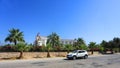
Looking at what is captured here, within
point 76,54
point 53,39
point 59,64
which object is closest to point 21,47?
point 76,54

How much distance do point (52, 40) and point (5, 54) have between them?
58.9 meters

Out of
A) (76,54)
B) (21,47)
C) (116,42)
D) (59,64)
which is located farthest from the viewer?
(116,42)

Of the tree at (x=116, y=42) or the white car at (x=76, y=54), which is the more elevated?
the tree at (x=116, y=42)

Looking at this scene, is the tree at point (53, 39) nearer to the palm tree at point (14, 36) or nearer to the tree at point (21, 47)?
the palm tree at point (14, 36)

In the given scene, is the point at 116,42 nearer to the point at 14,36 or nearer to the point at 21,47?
the point at 14,36

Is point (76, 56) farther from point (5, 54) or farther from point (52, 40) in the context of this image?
point (52, 40)

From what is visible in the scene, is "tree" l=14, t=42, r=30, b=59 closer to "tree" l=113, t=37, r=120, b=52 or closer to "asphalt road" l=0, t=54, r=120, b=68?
"asphalt road" l=0, t=54, r=120, b=68

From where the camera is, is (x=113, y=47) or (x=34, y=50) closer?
(x=34, y=50)

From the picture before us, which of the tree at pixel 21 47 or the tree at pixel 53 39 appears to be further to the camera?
the tree at pixel 53 39

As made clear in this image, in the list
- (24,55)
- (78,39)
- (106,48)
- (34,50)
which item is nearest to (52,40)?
(78,39)

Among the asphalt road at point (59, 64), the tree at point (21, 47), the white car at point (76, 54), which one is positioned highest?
the tree at point (21, 47)

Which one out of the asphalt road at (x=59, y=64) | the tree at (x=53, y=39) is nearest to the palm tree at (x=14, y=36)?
the tree at (x=53, y=39)

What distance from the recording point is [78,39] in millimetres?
97750

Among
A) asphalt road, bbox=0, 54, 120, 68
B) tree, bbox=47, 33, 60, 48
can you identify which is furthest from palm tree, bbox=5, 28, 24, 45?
asphalt road, bbox=0, 54, 120, 68
